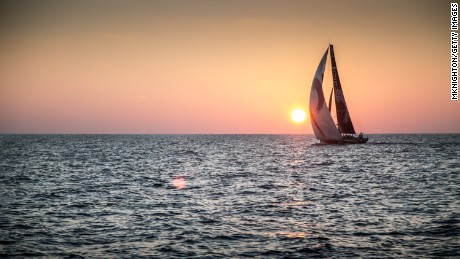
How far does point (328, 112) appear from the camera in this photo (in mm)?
81312

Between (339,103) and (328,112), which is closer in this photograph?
(328,112)

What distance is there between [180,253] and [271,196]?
14.3m

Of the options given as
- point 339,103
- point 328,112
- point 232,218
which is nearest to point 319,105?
point 328,112

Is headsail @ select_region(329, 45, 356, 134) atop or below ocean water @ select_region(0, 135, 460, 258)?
atop

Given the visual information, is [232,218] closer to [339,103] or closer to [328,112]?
[328,112]

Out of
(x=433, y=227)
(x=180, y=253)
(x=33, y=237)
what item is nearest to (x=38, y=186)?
(x=33, y=237)

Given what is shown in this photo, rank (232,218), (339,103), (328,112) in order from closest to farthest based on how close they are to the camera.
→ (232,218)
(328,112)
(339,103)

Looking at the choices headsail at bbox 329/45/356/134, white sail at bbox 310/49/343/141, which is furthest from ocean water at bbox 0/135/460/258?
headsail at bbox 329/45/356/134

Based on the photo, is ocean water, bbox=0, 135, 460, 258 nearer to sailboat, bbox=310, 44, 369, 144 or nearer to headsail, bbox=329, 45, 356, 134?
sailboat, bbox=310, 44, 369, 144

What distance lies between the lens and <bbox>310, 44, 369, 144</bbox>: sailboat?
267ft

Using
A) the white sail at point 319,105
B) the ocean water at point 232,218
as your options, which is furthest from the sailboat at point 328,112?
the ocean water at point 232,218

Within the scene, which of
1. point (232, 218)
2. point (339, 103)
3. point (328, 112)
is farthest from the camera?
point (339, 103)

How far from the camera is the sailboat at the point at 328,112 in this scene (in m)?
81.5

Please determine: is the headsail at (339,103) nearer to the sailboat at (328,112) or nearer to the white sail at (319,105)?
the sailboat at (328,112)
